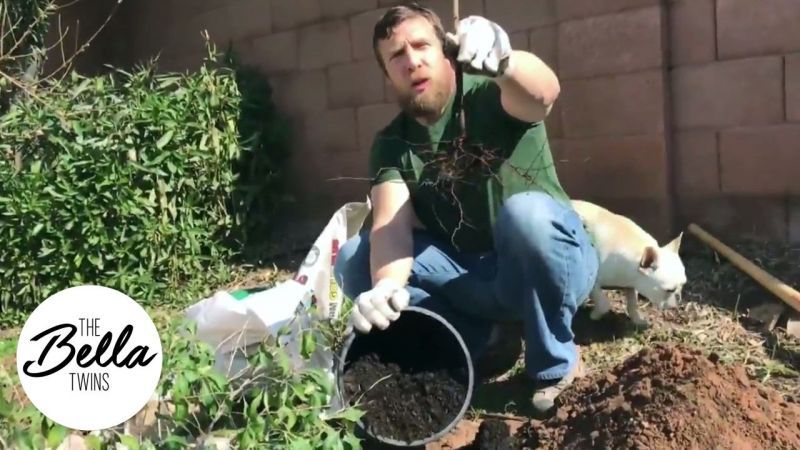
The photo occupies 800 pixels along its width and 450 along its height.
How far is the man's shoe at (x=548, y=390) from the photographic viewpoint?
227 centimetres

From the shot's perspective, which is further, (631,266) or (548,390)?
(631,266)

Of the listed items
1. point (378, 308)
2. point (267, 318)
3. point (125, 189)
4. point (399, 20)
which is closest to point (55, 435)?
point (378, 308)

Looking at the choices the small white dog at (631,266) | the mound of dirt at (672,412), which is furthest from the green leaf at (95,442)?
the small white dog at (631,266)

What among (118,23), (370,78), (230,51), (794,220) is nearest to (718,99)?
(794,220)

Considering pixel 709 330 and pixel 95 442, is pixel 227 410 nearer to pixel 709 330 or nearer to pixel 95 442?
pixel 95 442

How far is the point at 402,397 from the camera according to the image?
219cm

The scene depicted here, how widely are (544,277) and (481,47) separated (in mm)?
574

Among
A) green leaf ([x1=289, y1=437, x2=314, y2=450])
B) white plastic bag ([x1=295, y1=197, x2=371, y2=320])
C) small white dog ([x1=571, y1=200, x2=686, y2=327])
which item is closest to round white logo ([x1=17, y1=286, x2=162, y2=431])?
green leaf ([x1=289, y1=437, x2=314, y2=450])

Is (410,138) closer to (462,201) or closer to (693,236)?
(462,201)

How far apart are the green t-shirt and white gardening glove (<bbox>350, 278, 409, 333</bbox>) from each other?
338mm

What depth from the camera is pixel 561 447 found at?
1937 mm

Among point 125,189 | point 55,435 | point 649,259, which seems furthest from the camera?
point 125,189

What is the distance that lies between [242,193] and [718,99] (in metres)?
2.06

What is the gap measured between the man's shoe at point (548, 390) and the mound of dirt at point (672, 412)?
21cm
